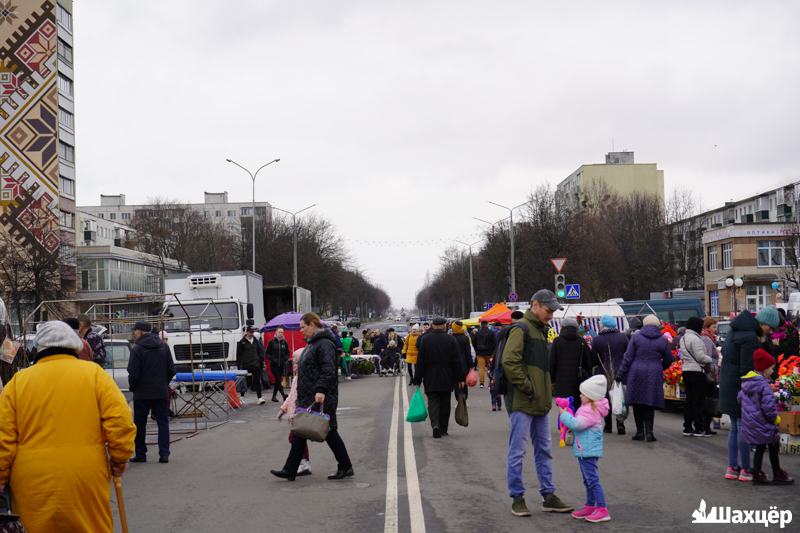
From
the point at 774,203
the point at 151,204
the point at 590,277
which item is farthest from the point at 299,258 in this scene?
the point at 774,203

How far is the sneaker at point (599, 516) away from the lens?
761 centimetres

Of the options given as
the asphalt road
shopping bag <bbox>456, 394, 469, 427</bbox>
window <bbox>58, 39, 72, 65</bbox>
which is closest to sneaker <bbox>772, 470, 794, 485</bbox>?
the asphalt road

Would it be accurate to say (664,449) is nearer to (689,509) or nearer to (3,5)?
(689,509)

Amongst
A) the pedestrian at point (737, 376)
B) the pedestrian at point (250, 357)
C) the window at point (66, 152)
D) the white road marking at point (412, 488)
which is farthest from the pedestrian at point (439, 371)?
the window at point (66, 152)

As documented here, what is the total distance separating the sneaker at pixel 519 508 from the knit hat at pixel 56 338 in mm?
4082

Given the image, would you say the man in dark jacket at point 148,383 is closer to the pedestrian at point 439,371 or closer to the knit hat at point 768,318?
the pedestrian at point 439,371

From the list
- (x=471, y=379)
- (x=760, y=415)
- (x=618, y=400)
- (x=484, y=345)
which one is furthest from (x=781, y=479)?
(x=484, y=345)

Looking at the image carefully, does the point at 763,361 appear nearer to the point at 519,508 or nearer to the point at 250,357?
the point at 519,508

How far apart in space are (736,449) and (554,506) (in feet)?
8.62

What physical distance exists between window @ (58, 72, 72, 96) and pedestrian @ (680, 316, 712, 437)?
59.9 meters

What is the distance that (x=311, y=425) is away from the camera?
9594 mm

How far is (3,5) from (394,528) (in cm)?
5468

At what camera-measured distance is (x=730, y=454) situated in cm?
962

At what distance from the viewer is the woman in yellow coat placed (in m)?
5.12
